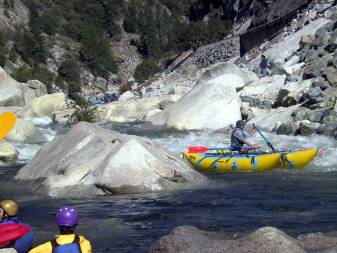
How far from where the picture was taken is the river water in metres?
8.19

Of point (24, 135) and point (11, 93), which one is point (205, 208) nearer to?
point (24, 135)

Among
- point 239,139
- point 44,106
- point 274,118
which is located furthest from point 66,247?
point 44,106

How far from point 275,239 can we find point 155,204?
4.59 meters

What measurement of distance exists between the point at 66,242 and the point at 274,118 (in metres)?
15.3

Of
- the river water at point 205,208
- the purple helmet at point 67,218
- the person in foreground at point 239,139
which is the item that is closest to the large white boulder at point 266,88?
the person in foreground at point 239,139

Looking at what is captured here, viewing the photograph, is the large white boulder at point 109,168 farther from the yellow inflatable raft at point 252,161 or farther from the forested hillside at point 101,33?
the forested hillside at point 101,33

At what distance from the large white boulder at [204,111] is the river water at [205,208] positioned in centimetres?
739

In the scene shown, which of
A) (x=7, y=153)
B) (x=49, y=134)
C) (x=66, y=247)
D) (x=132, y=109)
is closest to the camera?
(x=66, y=247)

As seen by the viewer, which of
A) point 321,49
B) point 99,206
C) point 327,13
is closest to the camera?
point 99,206

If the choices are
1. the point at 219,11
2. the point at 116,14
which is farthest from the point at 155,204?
the point at 116,14

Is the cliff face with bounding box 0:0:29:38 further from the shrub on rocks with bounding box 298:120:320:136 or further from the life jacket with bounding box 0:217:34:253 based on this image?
the life jacket with bounding box 0:217:34:253

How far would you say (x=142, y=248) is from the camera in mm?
7449

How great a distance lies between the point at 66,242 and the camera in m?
5.17

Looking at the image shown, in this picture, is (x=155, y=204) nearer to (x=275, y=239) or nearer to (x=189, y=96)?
(x=275, y=239)
